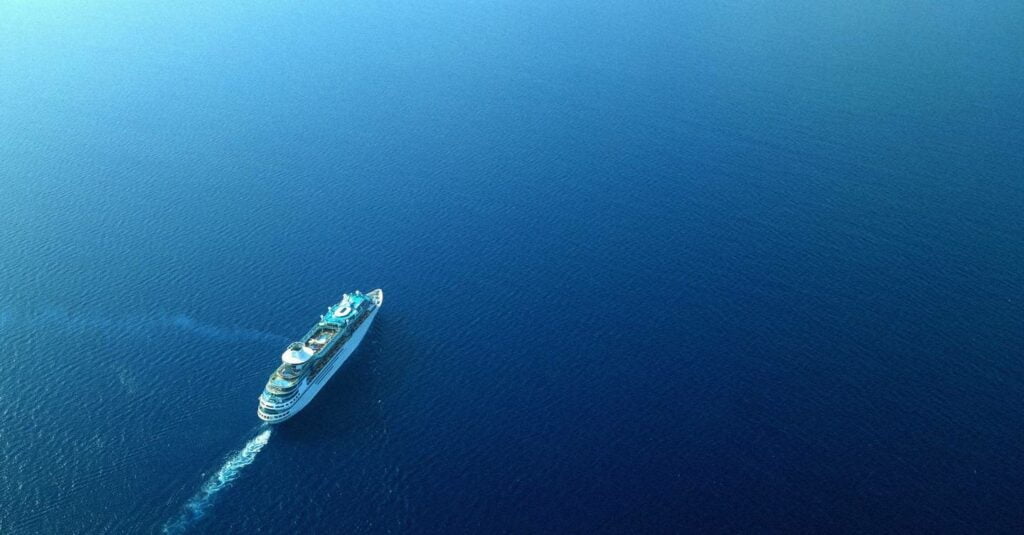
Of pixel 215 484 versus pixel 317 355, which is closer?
pixel 215 484

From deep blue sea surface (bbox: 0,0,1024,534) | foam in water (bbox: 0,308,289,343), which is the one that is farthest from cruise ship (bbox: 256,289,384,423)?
foam in water (bbox: 0,308,289,343)

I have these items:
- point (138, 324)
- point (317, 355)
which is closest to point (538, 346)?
point (317, 355)

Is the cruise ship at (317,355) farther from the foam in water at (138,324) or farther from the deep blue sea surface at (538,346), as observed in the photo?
the foam in water at (138,324)

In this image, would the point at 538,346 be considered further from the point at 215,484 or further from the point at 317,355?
the point at 215,484

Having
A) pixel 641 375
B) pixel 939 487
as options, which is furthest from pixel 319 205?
pixel 939 487

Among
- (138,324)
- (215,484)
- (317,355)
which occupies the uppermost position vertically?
(317,355)

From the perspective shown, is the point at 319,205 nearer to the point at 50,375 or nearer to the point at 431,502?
the point at 50,375

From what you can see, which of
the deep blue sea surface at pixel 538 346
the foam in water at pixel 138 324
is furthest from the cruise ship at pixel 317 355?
the foam in water at pixel 138 324
